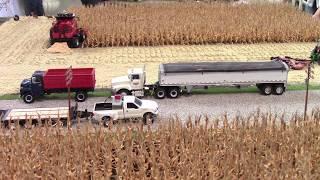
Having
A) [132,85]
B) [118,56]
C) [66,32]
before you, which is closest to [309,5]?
[118,56]

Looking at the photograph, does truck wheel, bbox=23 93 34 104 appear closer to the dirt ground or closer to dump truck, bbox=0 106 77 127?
dump truck, bbox=0 106 77 127

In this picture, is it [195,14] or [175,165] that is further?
[195,14]

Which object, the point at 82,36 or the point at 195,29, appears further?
the point at 195,29

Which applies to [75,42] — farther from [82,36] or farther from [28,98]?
[28,98]

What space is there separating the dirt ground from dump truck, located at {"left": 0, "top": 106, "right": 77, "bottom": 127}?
183 inches

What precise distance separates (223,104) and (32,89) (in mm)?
6992

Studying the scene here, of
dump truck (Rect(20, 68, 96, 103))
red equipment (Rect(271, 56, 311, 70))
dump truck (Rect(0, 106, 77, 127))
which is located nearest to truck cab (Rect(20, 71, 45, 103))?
dump truck (Rect(20, 68, 96, 103))

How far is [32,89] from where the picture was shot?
60.7 ft

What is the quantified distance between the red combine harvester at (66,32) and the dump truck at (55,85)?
920 centimetres

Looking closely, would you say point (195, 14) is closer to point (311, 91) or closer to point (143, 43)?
point (143, 43)

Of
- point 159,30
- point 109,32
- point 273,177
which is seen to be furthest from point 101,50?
point 273,177

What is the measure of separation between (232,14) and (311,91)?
14374 millimetres

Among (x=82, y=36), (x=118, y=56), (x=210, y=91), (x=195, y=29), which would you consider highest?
(x=195, y=29)

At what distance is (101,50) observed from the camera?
2739cm
